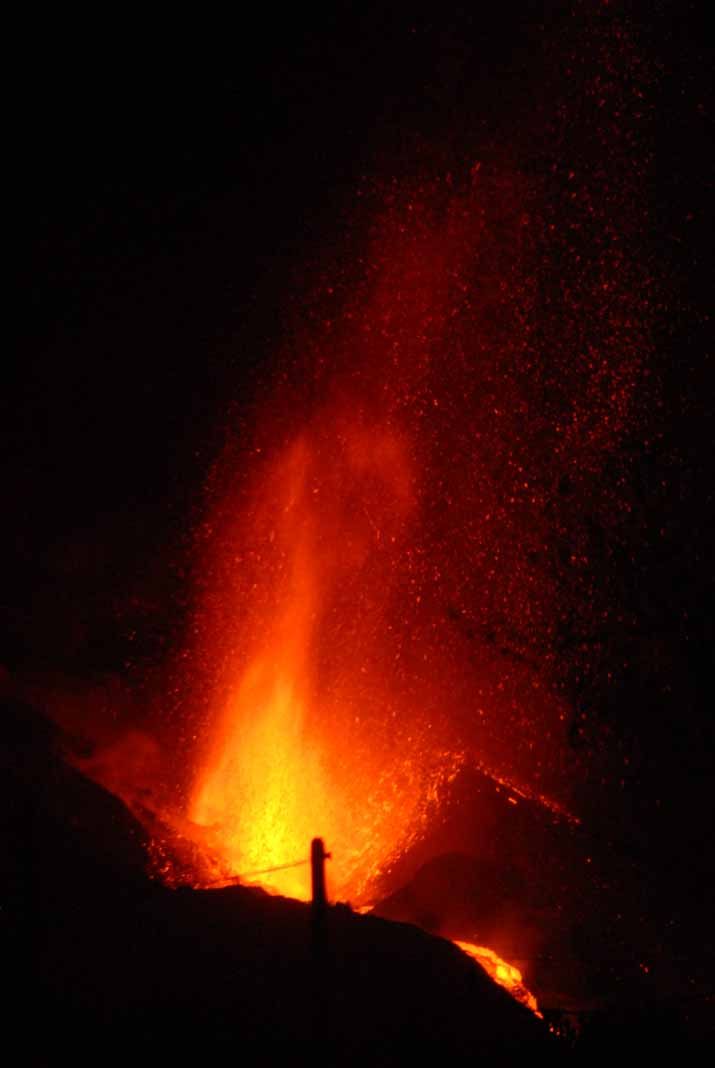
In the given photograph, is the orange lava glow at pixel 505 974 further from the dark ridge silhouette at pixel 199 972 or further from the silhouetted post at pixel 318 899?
the silhouetted post at pixel 318 899

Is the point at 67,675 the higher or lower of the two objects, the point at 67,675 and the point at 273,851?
the lower

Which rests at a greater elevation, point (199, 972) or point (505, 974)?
point (199, 972)

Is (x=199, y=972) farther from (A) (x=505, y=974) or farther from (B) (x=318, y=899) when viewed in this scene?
(A) (x=505, y=974)

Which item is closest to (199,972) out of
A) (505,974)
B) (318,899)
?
(318,899)

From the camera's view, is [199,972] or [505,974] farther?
[505,974]

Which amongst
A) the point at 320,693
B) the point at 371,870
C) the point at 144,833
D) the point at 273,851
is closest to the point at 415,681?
the point at 320,693

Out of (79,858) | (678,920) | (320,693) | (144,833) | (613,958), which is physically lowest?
(678,920)

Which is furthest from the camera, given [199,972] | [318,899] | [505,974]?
[505,974]

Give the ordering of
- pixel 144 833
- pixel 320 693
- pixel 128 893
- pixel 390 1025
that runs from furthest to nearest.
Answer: pixel 320 693 < pixel 144 833 < pixel 128 893 < pixel 390 1025

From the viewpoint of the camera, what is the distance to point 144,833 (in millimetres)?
15430

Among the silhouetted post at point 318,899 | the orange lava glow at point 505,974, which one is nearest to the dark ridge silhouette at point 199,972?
the silhouetted post at point 318,899

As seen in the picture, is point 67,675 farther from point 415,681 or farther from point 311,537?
point 415,681

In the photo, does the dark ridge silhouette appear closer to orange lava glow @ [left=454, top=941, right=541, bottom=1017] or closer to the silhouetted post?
the silhouetted post

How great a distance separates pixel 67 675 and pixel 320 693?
633 centimetres
